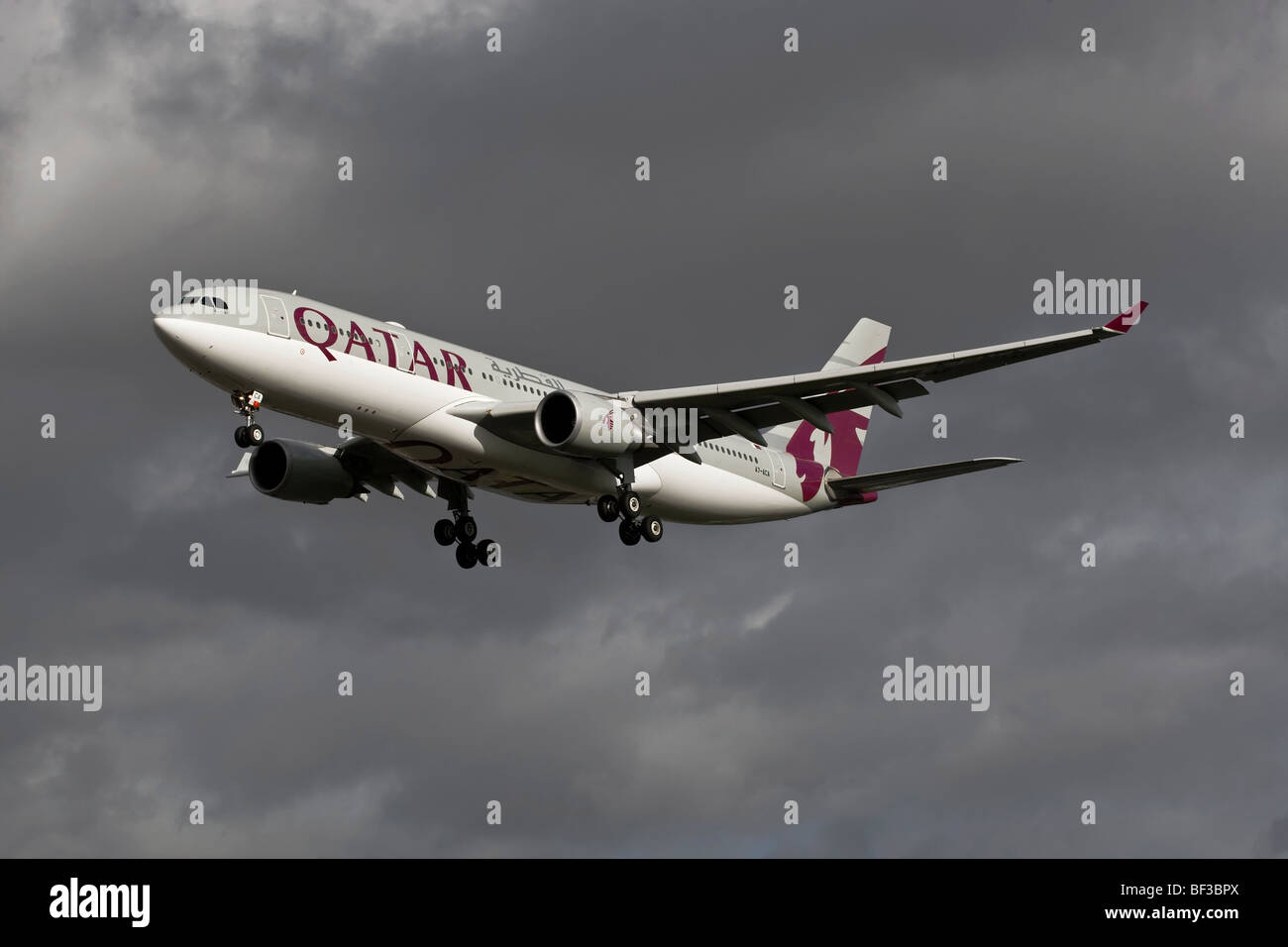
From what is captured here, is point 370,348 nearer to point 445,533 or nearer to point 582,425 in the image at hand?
point 582,425

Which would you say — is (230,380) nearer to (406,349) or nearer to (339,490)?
(406,349)

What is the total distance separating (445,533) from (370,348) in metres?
10.7

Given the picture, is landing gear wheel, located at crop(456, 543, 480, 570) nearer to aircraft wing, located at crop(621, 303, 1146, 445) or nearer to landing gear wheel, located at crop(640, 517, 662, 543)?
landing gear wheel, located at crop(640, 517, 662, 543)

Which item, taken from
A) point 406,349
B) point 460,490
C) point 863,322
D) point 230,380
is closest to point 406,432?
point 406,349

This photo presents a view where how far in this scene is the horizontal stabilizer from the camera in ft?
158

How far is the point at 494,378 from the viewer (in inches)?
1861

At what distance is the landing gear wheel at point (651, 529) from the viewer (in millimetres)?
49844

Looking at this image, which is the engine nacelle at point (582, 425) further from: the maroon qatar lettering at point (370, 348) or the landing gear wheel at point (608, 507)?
the landing gear wheel at point (608, 507)

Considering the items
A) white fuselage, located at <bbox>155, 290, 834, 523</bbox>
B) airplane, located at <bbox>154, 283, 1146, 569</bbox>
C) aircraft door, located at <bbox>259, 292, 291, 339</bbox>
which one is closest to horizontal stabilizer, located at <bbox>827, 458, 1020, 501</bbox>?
airplane, located at <bbox>154, 283, 1146, 569</bbox>

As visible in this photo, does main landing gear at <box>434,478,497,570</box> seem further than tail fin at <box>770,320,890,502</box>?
No

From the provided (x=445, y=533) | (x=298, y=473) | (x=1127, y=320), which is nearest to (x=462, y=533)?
(x=445, y=533)

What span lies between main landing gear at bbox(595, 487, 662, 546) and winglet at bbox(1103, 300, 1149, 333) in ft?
48.2

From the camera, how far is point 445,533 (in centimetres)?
5353
